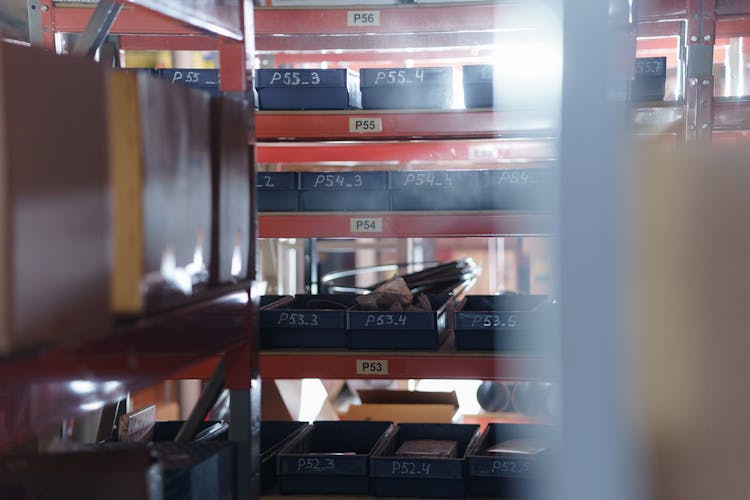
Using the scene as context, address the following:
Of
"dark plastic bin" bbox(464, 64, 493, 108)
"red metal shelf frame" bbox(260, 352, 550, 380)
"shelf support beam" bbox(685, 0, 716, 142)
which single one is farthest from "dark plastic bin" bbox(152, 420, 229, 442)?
"shelf support beam" bbox(685, 0, 716, 142)

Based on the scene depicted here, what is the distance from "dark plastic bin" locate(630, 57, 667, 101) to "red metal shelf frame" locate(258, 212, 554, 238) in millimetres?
534

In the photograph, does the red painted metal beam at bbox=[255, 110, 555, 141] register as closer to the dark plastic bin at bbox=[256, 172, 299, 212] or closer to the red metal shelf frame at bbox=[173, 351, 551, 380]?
the dark plastic bin at bbox=[256, 172, 299, 212]

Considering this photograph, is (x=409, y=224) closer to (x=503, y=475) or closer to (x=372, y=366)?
(x=372, y=366)

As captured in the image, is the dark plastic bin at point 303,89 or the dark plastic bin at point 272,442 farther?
the dark plastic bin at point 303,89

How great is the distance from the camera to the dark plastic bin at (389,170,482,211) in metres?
3.11

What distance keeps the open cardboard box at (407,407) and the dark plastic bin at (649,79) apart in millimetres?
1585

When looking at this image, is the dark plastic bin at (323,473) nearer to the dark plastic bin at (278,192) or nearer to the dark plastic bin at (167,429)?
the dark plastic bin at (167,429)

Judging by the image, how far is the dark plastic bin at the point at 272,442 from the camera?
110 inches

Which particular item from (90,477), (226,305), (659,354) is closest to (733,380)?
(659,354)

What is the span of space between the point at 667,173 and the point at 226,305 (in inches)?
35.5

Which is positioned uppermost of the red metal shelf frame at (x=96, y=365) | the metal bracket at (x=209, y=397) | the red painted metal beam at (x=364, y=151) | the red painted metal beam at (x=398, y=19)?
the red painted metal beam at (x=398, y=19)

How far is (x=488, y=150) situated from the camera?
4.20m

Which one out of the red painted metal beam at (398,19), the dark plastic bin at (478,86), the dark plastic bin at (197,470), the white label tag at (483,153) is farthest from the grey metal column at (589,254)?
the white label tag at (483,153)

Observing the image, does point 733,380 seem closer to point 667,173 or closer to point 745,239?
point 745,239
